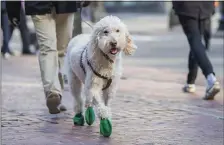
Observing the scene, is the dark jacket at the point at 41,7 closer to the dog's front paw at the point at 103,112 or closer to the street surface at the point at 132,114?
the street surface at the point at 132,114

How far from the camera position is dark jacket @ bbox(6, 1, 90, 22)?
650cm

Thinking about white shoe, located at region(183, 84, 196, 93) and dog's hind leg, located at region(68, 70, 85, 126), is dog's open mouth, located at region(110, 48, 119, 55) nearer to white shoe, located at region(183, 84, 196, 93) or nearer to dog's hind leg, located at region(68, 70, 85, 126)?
dog's hind leg, located at region(68, 70, 85, 126)

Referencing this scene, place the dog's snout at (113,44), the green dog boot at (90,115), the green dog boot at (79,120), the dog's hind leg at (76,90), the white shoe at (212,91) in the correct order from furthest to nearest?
the white shoe at (212,91), the dog's hind leg at (76,90), the green dog boot at (79,120), the green dog boot at (90,115), the dog's snout at (113,44)

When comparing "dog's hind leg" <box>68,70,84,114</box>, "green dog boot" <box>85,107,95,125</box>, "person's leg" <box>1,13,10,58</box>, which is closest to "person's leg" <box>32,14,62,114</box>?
"dog's hind leg" <box>68,70,84,114</box>

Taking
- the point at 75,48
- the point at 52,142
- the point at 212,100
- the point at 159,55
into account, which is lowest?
the point at 159,55

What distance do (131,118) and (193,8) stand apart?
6.91ft

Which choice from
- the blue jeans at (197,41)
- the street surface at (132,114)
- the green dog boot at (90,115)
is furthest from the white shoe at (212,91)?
the green dog boot at (90,115)

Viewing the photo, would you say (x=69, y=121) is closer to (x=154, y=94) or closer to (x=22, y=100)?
(x=22, y=100)

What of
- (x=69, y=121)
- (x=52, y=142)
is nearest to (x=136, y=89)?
(x=69, y=121)

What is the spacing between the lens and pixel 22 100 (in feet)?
25.4

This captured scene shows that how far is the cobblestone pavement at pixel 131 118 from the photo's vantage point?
5512mm

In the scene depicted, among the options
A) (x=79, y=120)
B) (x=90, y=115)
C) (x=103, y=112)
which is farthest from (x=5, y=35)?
(x=103, y=112)

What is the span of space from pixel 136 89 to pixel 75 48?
3.04 meters

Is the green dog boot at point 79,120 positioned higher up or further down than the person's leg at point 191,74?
higher up
